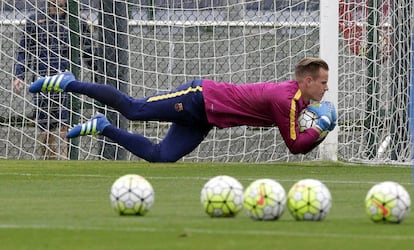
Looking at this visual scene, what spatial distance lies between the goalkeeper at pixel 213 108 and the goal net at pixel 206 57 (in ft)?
9.19

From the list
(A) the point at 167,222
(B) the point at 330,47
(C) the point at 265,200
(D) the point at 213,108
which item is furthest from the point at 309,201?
(B) the point at 330,47

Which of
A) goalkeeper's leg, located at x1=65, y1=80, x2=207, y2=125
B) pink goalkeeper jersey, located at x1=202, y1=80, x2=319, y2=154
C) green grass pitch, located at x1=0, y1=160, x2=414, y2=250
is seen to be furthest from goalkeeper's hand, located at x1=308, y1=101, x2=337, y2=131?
goalkeeper's leg, located at x1=65, y1=80, x2=207, y2=125

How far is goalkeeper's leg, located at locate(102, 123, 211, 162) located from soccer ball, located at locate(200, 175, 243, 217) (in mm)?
6367

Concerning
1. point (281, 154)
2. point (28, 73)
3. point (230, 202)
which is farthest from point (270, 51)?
point (230, 202)

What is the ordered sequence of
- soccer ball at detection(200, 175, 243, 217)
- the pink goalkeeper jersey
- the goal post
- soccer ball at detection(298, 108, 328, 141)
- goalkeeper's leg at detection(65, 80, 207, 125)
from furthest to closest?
the goal post, goalkeeper's leg at detection(65, 80, 207, 125), soccer ball at detection(298, 108, 328, 141), the pink goalkeeper jersey, soccer ball at detection(200, 175, 243, 217)

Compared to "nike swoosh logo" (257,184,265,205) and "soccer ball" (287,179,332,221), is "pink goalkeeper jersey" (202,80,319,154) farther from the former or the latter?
"nike swoosh logo" (257,184,265,205)

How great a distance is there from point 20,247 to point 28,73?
11480 mm

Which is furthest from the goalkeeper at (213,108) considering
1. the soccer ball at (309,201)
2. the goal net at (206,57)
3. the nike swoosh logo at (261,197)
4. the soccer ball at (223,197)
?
the nike swoosh logo at (261,197)

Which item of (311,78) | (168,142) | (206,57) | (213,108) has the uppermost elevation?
(206,57)

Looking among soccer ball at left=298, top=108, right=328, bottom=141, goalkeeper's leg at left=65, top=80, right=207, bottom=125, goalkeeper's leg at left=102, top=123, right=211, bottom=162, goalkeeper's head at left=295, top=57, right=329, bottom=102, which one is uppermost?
goalkeeper's head at left=295, top=57, right=329, bottom=102

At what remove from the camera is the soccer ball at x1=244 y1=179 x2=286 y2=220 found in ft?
27.6

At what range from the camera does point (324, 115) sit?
557 inches

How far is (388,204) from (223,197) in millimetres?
1116

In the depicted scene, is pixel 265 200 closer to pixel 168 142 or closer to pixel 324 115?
pixel 324 115
